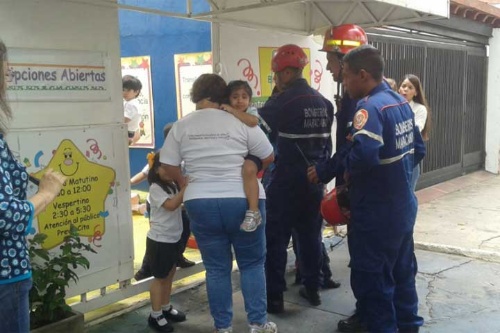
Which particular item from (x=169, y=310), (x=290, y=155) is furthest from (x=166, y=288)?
(x=290, y=155)

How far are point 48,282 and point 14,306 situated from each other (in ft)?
4.35

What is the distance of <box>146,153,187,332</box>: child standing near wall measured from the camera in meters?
3.88

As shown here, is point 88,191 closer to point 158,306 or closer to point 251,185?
point 158,306

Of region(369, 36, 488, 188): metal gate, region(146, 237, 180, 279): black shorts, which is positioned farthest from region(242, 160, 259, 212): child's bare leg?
region(369, 36, 488, 188): metal gate

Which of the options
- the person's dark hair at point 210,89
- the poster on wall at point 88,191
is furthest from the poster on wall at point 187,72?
the person's dark hair at point 210,89

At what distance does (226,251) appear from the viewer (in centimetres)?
356

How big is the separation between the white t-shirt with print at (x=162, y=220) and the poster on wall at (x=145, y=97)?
12.0ft

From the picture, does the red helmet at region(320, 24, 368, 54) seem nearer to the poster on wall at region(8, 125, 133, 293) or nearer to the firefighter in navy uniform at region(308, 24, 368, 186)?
the firefighter in navy uniform at region(308, 24, 368, 186)

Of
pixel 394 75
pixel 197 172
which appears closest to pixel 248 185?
pixel 197 172

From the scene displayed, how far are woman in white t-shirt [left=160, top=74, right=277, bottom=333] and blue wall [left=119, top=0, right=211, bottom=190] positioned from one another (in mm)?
3335

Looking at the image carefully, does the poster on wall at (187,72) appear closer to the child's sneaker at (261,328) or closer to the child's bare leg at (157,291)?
the child's bare leg at (157,291)

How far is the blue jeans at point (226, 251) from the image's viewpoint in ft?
11.2

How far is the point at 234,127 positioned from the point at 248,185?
1.27 feet

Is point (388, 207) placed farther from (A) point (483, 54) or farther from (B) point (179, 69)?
(A) point (483, 54)
